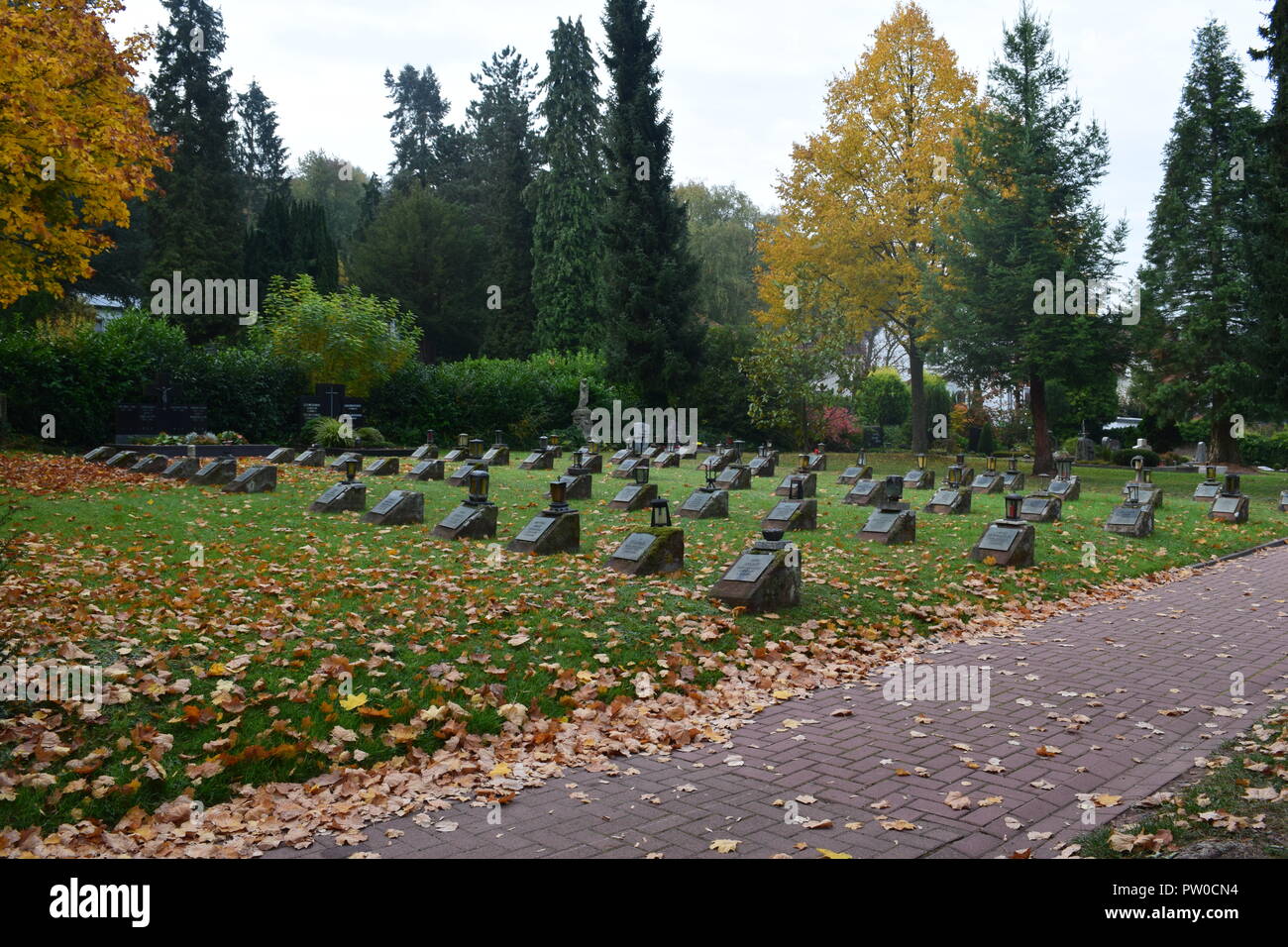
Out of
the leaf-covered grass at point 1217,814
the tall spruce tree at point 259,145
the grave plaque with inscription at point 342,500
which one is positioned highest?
the tall spruce tree at point 259,145

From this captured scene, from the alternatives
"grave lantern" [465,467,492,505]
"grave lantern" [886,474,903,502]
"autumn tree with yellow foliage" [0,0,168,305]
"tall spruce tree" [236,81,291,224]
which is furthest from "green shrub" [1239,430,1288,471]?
"tall spruce tree" [236,81,291,224]

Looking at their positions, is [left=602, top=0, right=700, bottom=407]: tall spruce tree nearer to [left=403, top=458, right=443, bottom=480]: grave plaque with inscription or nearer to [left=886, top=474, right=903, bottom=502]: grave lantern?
[left=403, top=458, right=443, bottom=480]: grave plaque with inscription

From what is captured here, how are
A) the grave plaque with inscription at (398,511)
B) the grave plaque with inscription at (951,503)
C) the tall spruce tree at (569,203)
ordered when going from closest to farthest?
the grave plaque with inscription at (398,511), the grave plaque with inscription at (951,503), the tall spruce tree at (569,203)

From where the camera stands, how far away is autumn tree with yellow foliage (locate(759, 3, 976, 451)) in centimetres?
3316

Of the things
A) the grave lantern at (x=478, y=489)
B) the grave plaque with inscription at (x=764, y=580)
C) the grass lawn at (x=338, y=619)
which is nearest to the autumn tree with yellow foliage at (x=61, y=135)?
the grass lawn at (x=338, y=619)

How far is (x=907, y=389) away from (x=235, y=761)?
44.5 m

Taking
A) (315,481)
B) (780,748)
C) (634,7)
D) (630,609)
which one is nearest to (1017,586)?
(630,609)

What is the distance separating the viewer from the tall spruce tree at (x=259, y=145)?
203ft

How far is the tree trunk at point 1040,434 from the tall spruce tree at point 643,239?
13.3m

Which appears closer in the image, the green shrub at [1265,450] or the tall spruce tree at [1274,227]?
the tall spruce tree at [1274,227]

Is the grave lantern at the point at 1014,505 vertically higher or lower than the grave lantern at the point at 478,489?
lower

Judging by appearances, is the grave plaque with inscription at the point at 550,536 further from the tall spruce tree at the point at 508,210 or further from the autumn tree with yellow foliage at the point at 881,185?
the tall spruce tree at the point at 508,210

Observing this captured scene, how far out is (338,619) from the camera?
25.4ft
